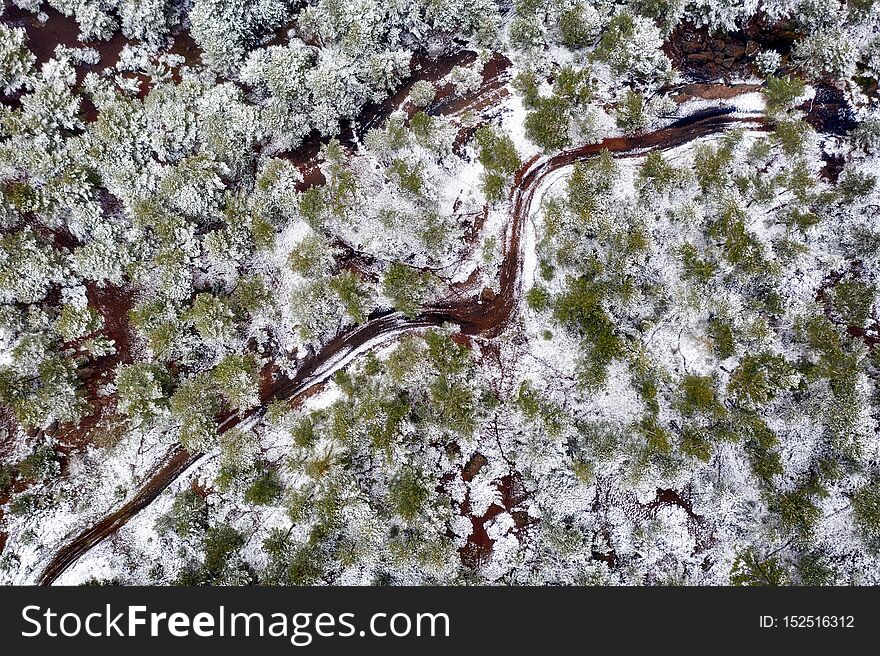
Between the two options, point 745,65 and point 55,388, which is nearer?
Result: point 55,388

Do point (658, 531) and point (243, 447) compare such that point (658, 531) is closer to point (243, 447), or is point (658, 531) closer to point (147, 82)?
point (243, 447)

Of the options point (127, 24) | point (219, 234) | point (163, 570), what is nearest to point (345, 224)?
point (219, 234)

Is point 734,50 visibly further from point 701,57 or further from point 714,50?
point 701,57

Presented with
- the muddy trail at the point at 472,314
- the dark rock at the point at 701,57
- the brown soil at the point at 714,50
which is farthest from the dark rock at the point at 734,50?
the muddy trail at the point at 472,314

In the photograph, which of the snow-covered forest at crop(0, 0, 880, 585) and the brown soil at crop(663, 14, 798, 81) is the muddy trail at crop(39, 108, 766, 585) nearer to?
the snow-covered forest at crop(0, 0, 880, 585)

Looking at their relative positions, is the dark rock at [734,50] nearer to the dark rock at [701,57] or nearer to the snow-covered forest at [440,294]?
the snow-covered forest at [440,294]
